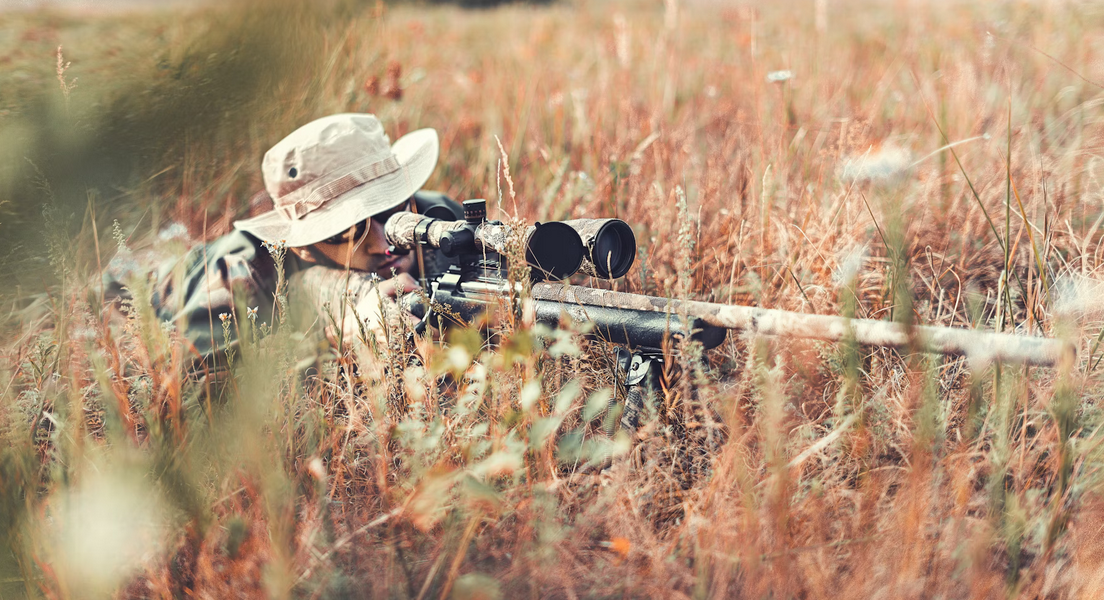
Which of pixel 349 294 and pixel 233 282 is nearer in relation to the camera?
pixel 349 294

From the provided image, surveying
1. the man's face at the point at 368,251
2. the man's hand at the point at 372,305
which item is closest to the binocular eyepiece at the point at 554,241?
the man's hand at the point at 372,305

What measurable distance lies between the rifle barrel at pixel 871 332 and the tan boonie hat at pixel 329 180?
885 millimetres

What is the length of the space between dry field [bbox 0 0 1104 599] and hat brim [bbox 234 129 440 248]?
33cm

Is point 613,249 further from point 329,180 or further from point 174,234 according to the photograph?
point 174,234

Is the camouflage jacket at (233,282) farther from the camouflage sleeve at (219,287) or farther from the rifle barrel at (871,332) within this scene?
the rifle barrel at (871,332)

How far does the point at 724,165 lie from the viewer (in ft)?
10.1

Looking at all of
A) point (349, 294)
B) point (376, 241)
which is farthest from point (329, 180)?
point (349, 294)

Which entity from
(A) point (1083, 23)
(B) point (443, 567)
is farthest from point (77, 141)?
(A) point (1083, 23)

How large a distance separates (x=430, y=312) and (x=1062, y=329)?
4.72 ft

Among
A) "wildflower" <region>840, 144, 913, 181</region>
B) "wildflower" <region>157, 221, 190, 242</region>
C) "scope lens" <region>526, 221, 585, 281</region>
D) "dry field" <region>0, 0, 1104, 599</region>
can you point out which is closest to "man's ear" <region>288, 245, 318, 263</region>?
"dry field" <region>0, 0, 1104, 599</region>

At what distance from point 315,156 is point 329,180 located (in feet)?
0.29

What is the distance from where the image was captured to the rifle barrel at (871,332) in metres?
1.21

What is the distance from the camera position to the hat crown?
221cm

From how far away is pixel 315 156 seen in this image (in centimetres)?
221
